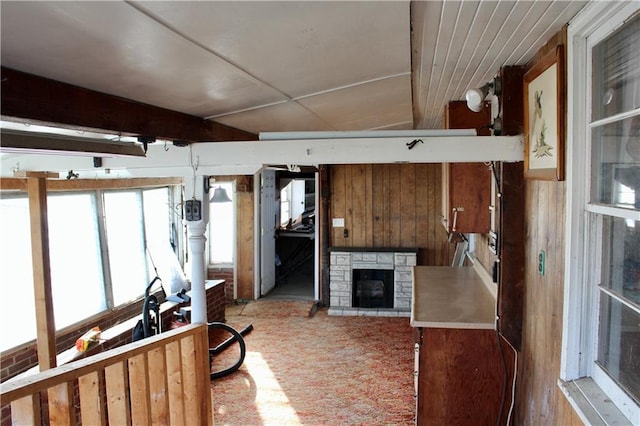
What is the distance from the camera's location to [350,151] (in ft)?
7.02

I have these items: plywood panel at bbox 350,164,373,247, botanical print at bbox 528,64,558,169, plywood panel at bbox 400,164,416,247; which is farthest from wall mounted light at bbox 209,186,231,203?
botanical print at bbox 528,64,558,169

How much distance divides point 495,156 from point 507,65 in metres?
0.53

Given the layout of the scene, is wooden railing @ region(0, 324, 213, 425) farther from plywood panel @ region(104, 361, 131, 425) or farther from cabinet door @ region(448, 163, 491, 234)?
cabinet door @ region(448, 163, 491, 234)

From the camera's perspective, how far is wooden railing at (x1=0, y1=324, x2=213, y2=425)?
6.15ft

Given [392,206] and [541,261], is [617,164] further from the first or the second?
[392,206]

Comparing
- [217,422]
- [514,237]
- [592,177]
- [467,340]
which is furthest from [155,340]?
[592,177]

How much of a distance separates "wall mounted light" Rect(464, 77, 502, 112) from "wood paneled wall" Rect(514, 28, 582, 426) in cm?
33

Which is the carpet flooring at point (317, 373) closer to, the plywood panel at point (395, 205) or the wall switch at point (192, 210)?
the plywood panel at point (395, 205)

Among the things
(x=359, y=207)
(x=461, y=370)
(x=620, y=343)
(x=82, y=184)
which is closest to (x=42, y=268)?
(x=82, y=184)

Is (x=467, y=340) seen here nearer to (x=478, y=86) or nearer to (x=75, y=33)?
(x=478, y=86)

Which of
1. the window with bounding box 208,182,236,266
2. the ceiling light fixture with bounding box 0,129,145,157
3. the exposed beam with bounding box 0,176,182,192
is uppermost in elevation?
the ceiling light fixture with bounding box 0,129,145,157

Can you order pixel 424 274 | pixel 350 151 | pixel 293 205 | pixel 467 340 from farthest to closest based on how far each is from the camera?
pixel 293 205 < pixel 424 274 < pixel 467 340 < pixel 350 151

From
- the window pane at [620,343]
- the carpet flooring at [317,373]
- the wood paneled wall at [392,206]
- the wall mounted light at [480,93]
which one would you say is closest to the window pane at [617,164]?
the window pane at [620,343]

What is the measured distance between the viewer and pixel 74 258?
170 inches
